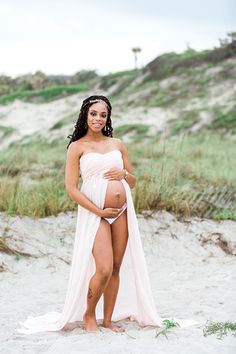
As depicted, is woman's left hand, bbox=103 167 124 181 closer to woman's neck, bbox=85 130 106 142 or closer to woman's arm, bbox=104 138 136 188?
woman's arm, bbox=104 138 136 188

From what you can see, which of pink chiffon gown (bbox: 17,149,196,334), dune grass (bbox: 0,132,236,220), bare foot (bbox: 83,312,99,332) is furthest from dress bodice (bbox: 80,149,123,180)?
dune grass (bbox: 0,132,236,220)

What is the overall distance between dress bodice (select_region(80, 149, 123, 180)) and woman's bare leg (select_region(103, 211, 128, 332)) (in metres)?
0.35

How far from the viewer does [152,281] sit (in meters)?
6.82

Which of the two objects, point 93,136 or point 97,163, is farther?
point 93,136

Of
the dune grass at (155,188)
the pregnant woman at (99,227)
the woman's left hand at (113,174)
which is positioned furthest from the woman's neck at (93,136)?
the dune grass at (155,188)

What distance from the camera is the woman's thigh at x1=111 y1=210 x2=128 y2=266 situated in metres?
4.62

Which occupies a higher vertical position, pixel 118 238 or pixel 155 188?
pixel 118 238

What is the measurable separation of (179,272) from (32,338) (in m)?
2.84

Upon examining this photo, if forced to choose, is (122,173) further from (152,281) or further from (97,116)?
(152,281)

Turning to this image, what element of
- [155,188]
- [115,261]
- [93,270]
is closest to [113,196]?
[115,261]

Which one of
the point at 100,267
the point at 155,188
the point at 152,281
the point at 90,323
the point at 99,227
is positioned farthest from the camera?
the point at 155,188

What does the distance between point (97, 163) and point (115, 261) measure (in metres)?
0.70

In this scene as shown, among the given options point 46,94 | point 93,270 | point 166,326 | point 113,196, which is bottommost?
point 166,326

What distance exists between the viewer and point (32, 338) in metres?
4.62
